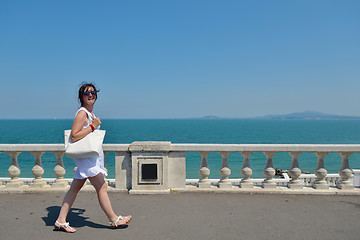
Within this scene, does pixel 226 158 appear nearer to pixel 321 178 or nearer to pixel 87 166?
pixel 321 178

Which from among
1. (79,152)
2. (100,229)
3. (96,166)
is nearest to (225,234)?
(100,229)

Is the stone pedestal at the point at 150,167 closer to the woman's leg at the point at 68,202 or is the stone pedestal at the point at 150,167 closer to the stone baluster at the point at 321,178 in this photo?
the woman's leg at the point at 68,202

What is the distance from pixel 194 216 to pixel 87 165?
186 cm

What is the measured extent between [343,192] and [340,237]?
A: 81.9 inches

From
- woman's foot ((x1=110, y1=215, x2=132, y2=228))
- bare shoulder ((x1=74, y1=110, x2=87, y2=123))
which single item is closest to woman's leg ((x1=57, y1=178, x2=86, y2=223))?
woman's foot ((x1=110, y1=215, x2=132, y2=228))

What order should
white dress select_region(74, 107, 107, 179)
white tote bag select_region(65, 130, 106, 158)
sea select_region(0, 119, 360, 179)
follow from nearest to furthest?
white tote bag select_region(65, 130, 106, 158) → white dress select_region(74, 107, 107, 179) → sea select_region(0, 119, 360, 179)

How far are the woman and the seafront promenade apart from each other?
152 mm

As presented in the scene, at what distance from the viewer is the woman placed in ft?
11.2

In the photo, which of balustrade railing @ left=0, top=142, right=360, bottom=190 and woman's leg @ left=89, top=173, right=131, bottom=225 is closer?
woman's leg @ left=89, top=173, right=131, bottom=225

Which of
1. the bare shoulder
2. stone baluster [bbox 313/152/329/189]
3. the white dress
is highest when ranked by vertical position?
the bare shoulder

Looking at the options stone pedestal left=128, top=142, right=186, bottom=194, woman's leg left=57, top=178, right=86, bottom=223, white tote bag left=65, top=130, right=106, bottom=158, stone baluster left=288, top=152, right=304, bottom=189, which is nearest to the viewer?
white tote bag left=65, top=130, right=106, bottom=158

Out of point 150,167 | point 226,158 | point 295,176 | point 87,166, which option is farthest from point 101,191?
point 295,176

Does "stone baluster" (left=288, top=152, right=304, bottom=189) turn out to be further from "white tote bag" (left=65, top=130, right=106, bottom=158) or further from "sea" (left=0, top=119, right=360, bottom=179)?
"sea" (left=0, top=119, right=360, bottom=179)

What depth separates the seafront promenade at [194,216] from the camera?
353 centimetres
